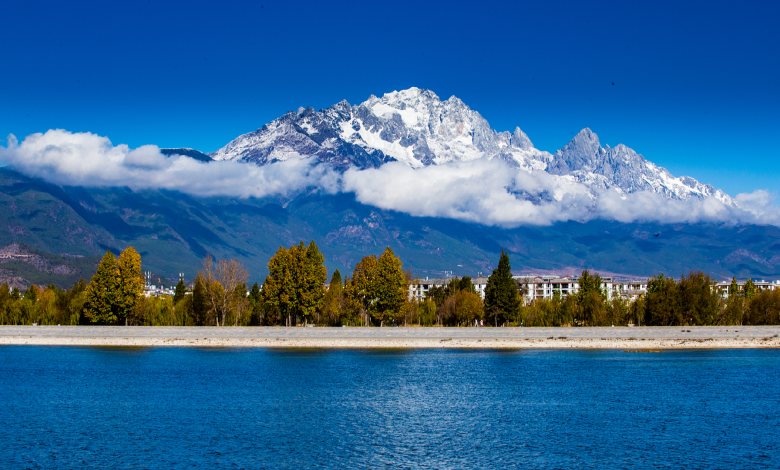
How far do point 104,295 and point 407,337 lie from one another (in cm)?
4141

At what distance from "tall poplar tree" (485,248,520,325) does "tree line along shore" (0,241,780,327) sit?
0.15 metres

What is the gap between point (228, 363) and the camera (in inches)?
2635

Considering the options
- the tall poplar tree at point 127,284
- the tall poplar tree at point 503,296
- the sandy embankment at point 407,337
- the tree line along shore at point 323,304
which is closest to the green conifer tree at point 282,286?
the tree line along shore at point 323,304

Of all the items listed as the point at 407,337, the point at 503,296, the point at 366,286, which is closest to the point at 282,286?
the point at 366,286

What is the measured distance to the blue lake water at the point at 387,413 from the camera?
107 ft

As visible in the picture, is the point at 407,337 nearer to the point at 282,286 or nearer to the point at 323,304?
the point at 323,304

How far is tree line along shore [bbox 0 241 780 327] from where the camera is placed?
94938mm

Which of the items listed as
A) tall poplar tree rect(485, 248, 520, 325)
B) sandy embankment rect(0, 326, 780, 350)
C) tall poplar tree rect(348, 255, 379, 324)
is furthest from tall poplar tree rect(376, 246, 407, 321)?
tall poplar tree rect(485, 248, 520, 325)

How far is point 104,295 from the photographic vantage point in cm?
9275

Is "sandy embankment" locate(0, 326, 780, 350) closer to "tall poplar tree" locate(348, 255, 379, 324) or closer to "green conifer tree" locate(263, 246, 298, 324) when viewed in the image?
"green conifer tree" locate(263, 246, 298, 324)

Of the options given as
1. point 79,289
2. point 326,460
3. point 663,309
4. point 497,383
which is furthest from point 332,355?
point 79,289

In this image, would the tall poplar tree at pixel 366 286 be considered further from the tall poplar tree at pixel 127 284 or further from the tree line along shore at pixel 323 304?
the tall poplar tree at pixel 127 284

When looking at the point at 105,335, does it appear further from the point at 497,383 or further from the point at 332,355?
the point at 497,383

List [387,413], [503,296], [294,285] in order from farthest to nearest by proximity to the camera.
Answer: [503,296] → [294,285] → [387,413]
